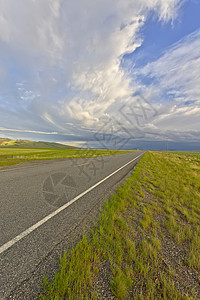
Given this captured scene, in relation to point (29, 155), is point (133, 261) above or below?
above

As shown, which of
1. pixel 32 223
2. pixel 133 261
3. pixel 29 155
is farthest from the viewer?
pixel 29 155

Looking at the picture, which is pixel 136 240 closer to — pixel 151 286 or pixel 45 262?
pixel 151 286

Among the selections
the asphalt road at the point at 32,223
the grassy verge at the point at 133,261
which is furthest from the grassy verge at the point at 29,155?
the grassy verge at the point at 133,261

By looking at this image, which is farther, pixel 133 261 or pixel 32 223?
pixel 32 223

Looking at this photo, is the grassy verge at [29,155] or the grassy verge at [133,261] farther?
the grassy verge at [29,155]

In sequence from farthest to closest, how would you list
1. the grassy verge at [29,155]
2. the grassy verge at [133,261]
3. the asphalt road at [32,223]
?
the grassy verge at [29,155]
the asphalt road at [32,223]
the grassy verge at [133,261]

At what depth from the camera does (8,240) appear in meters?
2.24

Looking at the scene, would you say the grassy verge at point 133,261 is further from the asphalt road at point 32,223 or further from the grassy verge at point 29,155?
the grassy verge at point 29,155

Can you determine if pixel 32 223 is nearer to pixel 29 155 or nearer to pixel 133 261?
pixel 133 261

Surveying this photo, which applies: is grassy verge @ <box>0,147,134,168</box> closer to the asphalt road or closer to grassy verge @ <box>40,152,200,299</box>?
the asphalt road

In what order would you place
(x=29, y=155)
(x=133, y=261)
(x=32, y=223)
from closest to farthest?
1. (x=133, y=261)
2. (x=32, y=223)
3. (x=29, y=155)

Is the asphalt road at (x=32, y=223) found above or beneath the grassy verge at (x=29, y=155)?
above

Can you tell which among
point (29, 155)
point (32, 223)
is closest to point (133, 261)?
point (32, 223)

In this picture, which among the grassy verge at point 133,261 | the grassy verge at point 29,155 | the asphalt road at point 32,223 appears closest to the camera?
the grassy verge at point 133,261
